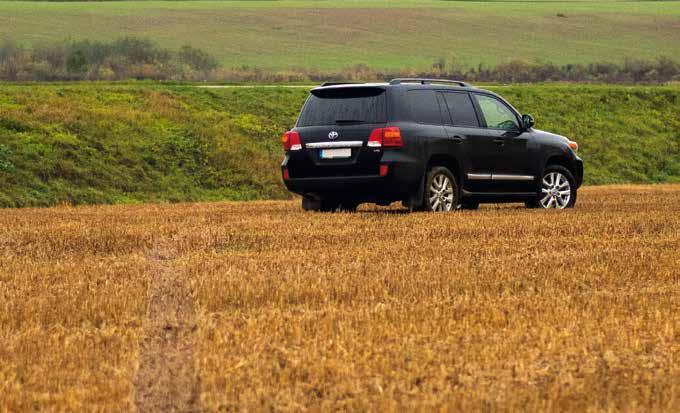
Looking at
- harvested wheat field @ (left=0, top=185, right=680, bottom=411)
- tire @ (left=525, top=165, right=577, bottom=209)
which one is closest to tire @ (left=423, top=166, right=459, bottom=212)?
tire @ (left=525, top=165, right=577, bottom=209)

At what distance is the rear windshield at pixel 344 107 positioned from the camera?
18.2 metres

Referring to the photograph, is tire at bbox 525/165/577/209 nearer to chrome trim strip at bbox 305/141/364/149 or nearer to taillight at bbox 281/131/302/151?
chrome trim strip at bbox 305/141/364/149

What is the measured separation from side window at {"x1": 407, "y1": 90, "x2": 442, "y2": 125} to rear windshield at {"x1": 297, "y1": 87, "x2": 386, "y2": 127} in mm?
448

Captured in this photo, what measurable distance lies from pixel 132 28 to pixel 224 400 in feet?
281

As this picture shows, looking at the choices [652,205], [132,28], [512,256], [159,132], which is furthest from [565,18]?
[512,256]

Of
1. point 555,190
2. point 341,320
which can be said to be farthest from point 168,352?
point 555,190

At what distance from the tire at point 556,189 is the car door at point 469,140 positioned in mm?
1476

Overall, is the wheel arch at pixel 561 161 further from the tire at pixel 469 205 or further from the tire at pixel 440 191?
the tire at pixel 440 191

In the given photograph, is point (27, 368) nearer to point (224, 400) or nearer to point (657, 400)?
point (224, 400)

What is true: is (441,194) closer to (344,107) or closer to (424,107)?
(424,107)

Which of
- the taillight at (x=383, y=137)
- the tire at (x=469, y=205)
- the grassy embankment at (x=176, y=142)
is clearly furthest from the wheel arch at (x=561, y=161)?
the grassy embankment at (x=176, y=142)

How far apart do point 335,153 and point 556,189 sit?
4111mm

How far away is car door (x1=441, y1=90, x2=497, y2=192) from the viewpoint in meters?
19.1

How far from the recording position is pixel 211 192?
1155 inches
